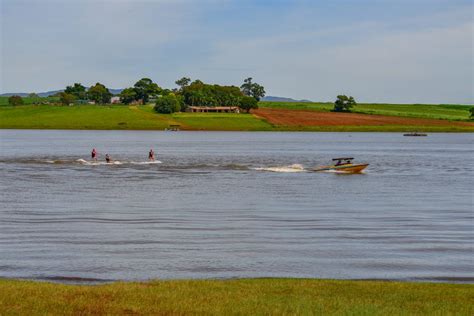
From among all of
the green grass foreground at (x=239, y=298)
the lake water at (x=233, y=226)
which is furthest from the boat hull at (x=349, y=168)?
the green grass foreground at (x=239, y=298)

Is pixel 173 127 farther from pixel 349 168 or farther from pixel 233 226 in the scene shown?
pixel 233 226

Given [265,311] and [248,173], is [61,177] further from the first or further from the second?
[265,311]

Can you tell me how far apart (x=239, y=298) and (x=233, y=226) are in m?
16.5

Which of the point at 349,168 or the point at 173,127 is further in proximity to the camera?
the point at 173,127

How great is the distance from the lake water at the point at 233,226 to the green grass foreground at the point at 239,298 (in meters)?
3.23

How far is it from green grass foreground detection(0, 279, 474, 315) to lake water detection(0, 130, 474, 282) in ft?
10.6

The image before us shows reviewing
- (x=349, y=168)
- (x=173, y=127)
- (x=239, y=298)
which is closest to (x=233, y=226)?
(x=239, y=298)

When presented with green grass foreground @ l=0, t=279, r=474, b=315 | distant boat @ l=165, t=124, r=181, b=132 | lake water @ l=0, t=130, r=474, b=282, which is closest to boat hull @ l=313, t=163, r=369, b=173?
lake water @ l=0, t=130, r=474, b=282

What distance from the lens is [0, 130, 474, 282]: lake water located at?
23547 mm

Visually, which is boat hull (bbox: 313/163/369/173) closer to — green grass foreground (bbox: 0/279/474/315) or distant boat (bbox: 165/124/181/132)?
green grass foreground (bbox: 0/279/474/315)

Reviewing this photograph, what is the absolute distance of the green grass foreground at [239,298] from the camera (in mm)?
15859

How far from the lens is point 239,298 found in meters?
17.0

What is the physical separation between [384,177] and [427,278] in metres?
44.1

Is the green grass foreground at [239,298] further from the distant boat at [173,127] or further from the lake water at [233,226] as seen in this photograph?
the distant boat at [173,127]
